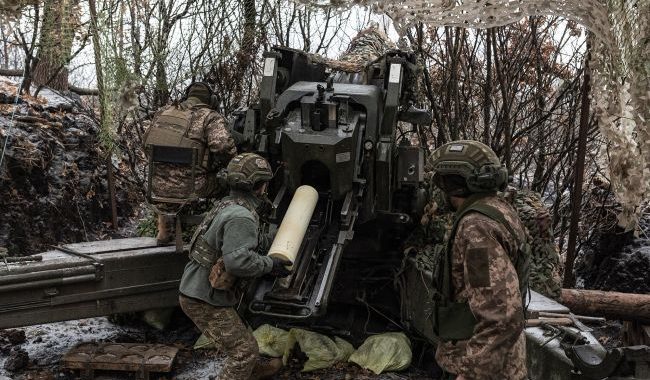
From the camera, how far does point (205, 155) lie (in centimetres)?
579

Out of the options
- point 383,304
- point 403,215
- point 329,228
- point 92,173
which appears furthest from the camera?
point 92,173

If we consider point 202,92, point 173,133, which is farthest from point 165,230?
point 202,92

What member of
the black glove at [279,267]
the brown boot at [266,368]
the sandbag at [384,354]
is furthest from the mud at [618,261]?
the black glove at [279,267]

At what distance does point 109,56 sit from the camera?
6883 millimetres

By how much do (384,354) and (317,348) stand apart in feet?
1.77

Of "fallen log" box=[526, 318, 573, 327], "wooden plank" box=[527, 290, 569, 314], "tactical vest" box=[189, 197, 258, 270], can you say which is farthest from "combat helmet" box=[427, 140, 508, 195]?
"tactical vest" box=[189, 197, 258, 270]

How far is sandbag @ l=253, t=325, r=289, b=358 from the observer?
5164mm

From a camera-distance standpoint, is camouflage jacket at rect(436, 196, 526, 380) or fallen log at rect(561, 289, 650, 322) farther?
fallen log at rect(561, 289, 650, 322)

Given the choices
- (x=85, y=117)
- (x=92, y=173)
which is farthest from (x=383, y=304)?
(x=85, y=117)

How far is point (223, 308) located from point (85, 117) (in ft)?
18.5

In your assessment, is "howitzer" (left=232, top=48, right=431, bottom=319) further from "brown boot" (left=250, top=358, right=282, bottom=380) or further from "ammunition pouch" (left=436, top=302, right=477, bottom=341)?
"ammunition pouch" (left=436, top=302, right=477, bottom=341)

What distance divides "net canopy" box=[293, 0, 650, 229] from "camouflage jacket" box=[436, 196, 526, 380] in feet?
2.35

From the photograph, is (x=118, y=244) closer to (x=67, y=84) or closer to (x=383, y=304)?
(x=383, y=304)

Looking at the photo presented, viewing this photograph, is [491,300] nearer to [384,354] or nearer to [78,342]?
[384,354]
